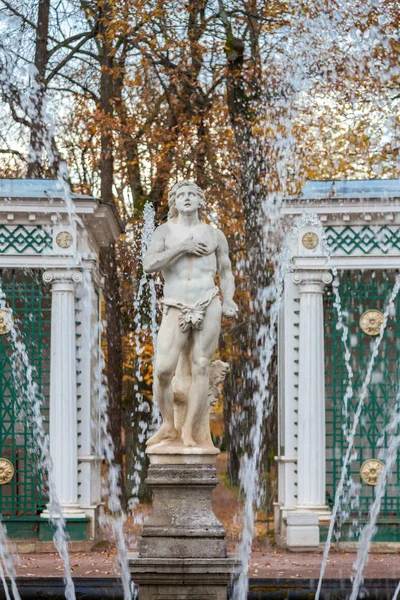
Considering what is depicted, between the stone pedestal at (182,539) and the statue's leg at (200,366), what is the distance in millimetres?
294

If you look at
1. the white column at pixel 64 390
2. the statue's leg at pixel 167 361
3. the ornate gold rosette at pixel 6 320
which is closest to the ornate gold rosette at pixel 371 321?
the white column at pixel 64 390

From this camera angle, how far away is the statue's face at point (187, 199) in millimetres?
11031

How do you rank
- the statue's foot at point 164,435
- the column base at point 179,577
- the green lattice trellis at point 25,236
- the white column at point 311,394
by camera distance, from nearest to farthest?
the column base at point 179,577
the statue's foot at point 164,435
the white column at point 311,394
the green lattice trellis at point 25,236

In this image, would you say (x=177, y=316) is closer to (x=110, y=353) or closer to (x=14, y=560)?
(x=14, y=560)

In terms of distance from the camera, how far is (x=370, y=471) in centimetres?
1745

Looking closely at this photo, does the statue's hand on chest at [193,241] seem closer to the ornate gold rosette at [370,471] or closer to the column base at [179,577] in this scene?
the column base at [179,577]

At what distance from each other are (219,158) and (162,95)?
2.11 metres

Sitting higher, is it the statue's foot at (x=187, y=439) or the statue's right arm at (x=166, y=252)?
the statue's right arm at (x=166, y=252)

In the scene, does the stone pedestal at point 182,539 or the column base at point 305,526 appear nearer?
the stone pedestal at point 182,539

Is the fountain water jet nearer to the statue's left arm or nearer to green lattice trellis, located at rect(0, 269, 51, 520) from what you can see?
green lattice trellis, located at rect(0, 269, 51, 520)

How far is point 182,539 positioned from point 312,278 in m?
7.52

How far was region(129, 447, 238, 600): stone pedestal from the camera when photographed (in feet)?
33.6

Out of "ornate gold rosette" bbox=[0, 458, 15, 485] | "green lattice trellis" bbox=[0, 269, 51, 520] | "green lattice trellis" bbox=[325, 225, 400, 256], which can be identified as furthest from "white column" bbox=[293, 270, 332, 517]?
"ornate gold rosette" bbox=[0, 458, 15, 485]

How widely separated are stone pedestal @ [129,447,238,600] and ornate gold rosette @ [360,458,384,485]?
22.6 feet
